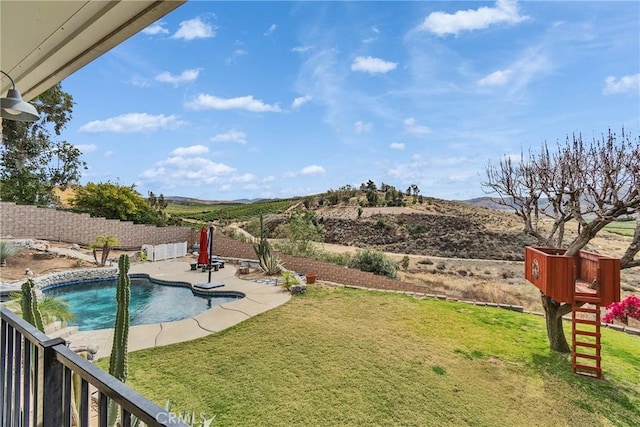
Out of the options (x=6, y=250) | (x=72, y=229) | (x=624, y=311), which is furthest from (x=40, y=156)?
(x=624, y=311)

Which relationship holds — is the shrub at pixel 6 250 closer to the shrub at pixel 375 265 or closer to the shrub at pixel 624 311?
the shrub at pixel 375 265

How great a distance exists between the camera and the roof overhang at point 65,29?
Answer: 6.52 feet

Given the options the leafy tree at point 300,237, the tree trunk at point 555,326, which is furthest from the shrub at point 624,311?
the leafy tree at point 300,237

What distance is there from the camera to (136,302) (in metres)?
8.85

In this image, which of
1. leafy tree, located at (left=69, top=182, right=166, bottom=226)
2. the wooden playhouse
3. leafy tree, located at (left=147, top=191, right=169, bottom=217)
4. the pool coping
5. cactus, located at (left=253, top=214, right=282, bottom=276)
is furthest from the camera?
leafy tree, located at (left=147, top=191, right=169, bottom=217)

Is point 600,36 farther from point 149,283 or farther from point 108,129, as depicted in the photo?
point 108,129

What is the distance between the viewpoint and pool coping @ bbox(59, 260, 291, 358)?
18.0 feet

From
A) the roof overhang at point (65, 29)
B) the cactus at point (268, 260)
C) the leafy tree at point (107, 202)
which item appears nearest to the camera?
the roof overhang at point (65, 29)

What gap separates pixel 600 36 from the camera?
7.02 metres

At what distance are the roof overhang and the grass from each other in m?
3.56

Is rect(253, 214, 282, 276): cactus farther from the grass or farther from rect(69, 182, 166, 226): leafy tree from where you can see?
rect(69, 182, 166, 226): leafy tree

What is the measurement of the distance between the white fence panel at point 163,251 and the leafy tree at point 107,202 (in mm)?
4467

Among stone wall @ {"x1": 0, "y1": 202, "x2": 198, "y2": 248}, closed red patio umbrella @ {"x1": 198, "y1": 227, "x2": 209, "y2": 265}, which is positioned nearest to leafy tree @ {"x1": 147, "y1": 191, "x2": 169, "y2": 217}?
stone wall @ {"x1": 0, "y1": 202, "x2": 198, "y2": 248}

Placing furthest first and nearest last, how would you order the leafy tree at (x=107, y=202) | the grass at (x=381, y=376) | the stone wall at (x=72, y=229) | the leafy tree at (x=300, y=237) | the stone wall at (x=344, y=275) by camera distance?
1. the leafy tree at (x=107, y=202)
2. the leafy tree at (x=300, y=237)
3. the stone wall at (x=72, y=229)
4. the stone wall at (x=344, y=275)
5. the grass at (x=381, y=376)
